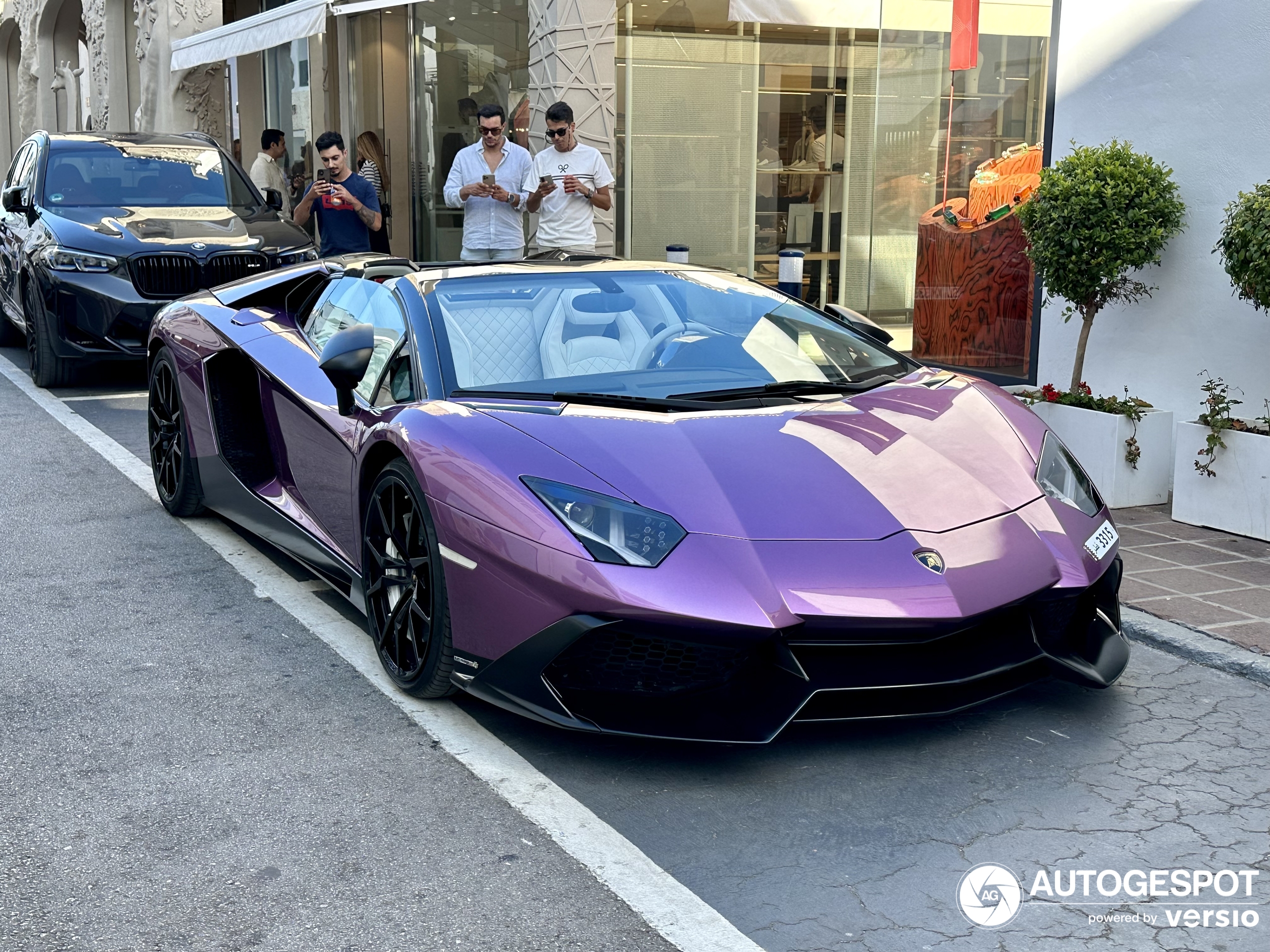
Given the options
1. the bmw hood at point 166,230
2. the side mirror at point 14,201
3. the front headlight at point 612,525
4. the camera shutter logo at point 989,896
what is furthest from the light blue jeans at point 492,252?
the camera shutter logo at point 989,896

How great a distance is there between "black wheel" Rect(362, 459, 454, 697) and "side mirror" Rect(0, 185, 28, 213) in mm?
7645

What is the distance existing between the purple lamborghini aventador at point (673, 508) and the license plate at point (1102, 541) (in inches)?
0.5

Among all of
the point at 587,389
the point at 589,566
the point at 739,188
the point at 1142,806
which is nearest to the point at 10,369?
the point at 739,188

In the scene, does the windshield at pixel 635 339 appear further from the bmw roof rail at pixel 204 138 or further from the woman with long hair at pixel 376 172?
the bmw roof rail at pixel 204 138

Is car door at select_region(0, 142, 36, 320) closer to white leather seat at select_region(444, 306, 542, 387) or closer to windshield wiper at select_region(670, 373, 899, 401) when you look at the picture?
white leather seat at select_region(444, 306, 542, 387)

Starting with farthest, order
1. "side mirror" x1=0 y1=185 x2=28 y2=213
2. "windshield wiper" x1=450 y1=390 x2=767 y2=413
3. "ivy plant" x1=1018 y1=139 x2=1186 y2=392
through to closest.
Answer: "side mirror" x1=0 y1=185 x2=28 y2=213
"ivy plant" x1=1018 y1=139 x2=1186 y2=392
"windshield wiper" x1=450 y1=390 x2=767 y2=413

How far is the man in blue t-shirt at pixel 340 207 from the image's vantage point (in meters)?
10.3

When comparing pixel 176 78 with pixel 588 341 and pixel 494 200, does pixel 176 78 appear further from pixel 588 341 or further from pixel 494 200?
pixel 588 341

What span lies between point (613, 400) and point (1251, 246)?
315cm

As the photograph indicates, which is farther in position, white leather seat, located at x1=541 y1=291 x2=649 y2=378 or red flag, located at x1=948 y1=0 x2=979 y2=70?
red flag, located at x1=948 y1=0 x2=979 y2=70

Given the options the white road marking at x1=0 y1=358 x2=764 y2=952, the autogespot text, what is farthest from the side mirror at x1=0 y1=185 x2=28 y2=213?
the autogespot text

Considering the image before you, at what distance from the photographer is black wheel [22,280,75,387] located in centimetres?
991

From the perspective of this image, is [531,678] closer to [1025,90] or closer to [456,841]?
[456,841]

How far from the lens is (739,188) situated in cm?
1270
